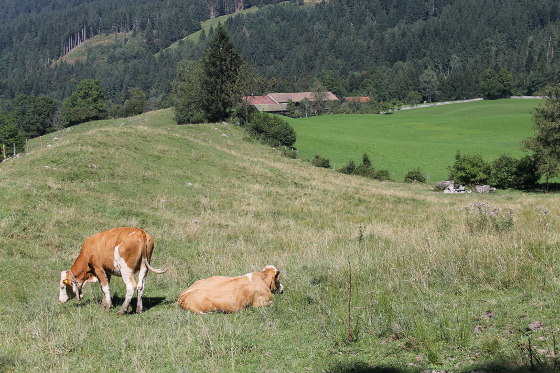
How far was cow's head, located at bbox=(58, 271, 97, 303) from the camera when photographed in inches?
405

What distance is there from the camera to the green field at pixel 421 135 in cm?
7531

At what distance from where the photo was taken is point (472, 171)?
51.4m

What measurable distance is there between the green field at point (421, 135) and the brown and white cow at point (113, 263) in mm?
55186

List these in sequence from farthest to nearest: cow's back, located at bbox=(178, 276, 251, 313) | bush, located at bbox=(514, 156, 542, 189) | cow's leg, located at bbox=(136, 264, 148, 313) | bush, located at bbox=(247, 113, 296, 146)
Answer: bush, located at bbox=(247, 113, 296, 146) < bush, located at bbox=(514, 156, 542, 189) < cow's leg, located at bbox=(136, 264, 148, 313) < cow's back, located at bbox=(178, 276, 251, 313)

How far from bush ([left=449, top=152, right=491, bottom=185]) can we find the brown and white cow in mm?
47347

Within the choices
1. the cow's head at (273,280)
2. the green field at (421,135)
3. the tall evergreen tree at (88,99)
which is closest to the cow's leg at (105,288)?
the cow's head at (273,280)

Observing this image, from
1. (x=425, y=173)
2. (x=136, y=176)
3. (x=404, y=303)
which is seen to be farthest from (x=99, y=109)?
(x=404, y=303)

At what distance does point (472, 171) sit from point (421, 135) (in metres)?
57.3

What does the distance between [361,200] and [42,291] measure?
2489 centimetres

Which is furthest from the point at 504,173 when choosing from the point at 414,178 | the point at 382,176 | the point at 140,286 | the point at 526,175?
the point at 140,286

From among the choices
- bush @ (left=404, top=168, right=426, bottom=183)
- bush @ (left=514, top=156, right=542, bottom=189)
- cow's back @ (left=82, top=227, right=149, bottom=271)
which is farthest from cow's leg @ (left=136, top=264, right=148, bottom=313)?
bush @ (left=404, top=168, right=426, bottom=183)

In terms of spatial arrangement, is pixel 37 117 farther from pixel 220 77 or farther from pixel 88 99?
pixel 220 77

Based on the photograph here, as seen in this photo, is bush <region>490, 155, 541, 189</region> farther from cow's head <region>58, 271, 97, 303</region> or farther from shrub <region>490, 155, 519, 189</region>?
cow's head <region>58, 271, 97, 303</region>

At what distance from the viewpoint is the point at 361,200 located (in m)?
33.7
